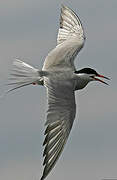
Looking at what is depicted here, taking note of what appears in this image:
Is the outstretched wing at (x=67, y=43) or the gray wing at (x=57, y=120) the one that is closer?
the gray wing at (x=57, y=120)

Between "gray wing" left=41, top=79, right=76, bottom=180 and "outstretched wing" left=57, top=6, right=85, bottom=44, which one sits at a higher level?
"outstretched wing" left=57, top=6, right=85, bottom=44

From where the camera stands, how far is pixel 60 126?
1216 cm

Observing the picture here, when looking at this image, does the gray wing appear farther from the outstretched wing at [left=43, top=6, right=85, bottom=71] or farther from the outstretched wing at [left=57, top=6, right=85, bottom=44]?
the outstretched wing at [left=57, top=6, right=85, bottom=44]

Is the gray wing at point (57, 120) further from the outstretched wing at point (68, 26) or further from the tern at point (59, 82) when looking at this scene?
the outstretched wing at point (68, 26)

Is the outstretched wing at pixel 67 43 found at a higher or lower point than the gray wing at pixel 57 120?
higher

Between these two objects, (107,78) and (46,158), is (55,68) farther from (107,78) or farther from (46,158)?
(46,158)

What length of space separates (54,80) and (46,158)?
1924mm

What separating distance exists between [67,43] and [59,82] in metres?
2.44

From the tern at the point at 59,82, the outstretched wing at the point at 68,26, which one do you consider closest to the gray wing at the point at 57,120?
the tern at the point at 59,82

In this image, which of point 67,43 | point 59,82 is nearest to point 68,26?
point 67,43

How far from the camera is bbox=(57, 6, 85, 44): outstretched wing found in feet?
52.0

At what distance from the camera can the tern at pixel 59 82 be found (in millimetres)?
11648

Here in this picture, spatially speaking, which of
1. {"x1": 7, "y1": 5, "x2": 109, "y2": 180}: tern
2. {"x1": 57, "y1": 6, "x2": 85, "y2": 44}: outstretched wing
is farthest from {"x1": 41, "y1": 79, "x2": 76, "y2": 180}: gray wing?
{"x1": 57, "y1": 6, "x2": 85, "y2": 44}: outstretched wing

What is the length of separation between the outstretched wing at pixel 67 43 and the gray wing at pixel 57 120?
1.04 metres
